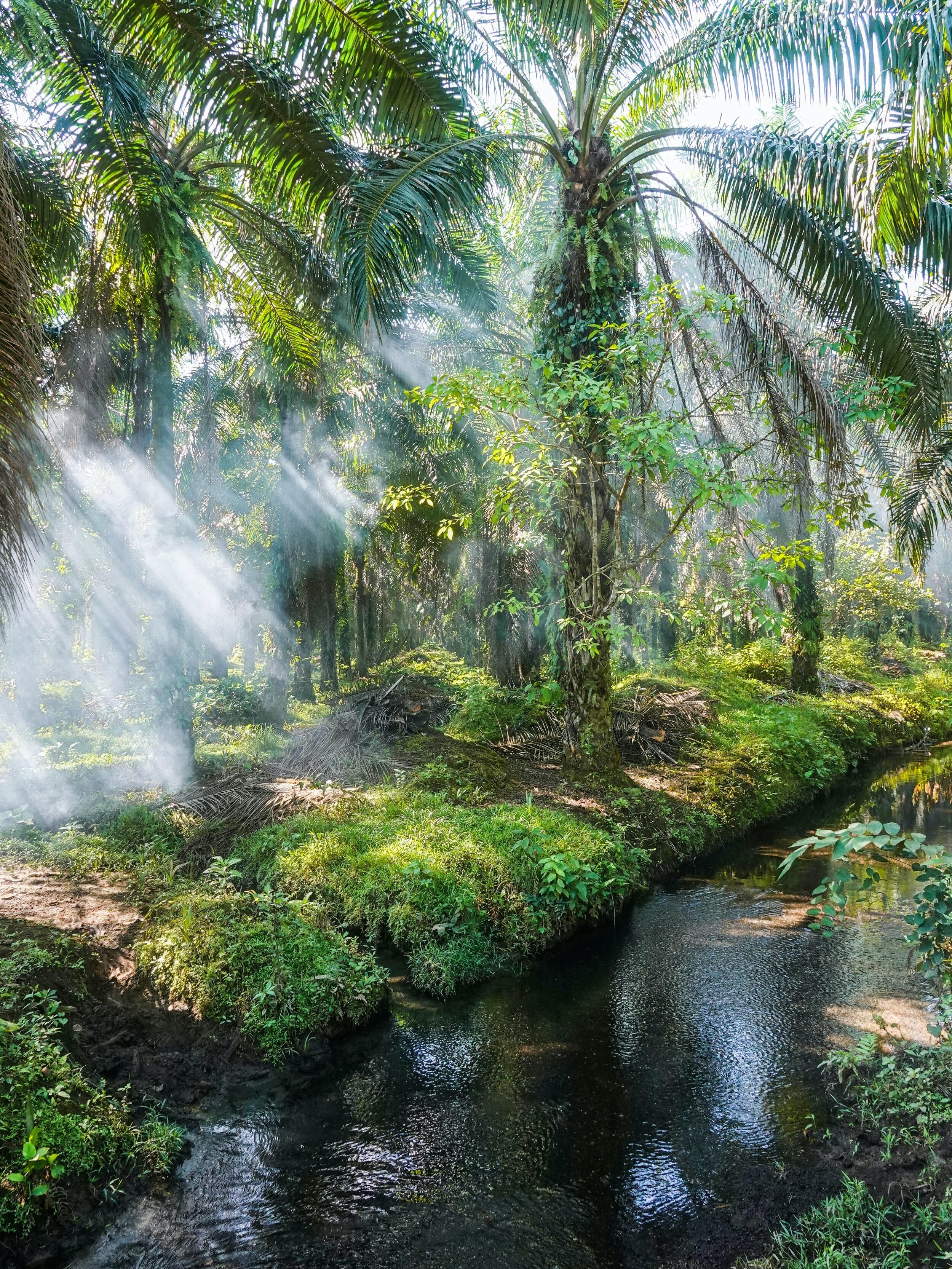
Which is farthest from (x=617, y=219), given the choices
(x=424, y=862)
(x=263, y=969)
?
(x=263, y=969)

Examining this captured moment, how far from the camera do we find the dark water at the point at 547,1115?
3.85 metres

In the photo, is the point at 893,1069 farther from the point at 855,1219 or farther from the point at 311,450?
the point at 311,450

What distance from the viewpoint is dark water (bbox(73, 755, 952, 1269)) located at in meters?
3.85

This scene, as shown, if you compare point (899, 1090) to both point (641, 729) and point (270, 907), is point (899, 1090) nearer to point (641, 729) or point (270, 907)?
→ point (270, 907)

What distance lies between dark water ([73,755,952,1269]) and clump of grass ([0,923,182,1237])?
258mm

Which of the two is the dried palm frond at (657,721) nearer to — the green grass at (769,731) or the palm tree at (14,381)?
the green grass at (769,731)

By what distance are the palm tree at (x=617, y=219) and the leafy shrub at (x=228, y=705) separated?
680cm

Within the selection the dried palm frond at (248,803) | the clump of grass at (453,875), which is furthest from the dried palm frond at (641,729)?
the dried palm frond at (248,803)

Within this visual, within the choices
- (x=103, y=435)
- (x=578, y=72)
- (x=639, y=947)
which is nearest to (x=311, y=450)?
(x=103, y=435)

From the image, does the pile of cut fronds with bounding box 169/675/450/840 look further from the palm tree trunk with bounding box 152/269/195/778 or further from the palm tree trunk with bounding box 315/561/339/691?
the palm tree trunk with bounding box 315/561/339/691

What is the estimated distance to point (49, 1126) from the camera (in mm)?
3979

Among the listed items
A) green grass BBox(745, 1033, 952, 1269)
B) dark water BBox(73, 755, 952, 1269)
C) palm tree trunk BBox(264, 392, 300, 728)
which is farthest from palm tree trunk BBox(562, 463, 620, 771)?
palm tree trunk BBox(264, 392, 300, 728)

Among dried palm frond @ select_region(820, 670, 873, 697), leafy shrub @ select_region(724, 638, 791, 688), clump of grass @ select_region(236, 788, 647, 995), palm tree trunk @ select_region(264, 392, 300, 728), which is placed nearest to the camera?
clump of grass @ select_region(236, 788, 647, 995)

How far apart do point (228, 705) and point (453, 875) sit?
28.2 ft
